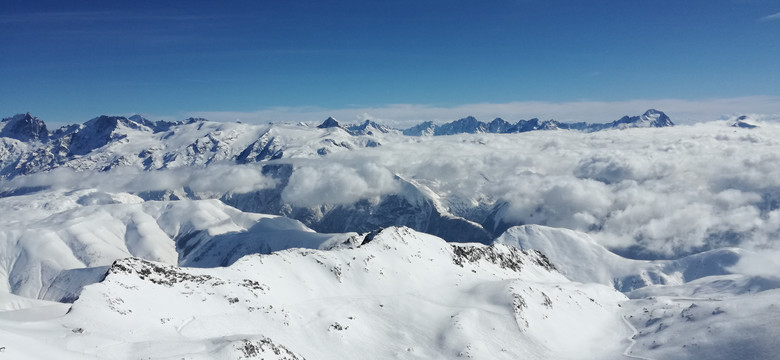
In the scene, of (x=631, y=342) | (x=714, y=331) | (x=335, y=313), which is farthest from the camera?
(x=631, y=342)

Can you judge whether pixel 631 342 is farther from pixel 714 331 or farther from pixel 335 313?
pixel 335 313

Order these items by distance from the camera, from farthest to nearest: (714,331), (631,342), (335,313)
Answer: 1. (631,342)
2. (335,313)
3. (714,331)

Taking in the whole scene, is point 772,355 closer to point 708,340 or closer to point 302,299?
point 708,340

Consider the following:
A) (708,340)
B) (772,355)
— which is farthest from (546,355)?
(772,355)

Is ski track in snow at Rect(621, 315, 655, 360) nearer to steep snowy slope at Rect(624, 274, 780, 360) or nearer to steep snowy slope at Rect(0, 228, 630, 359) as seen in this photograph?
steep snowy slope at Rect(624, 274, 780, 360)

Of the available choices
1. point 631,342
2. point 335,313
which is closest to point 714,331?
point 631,342

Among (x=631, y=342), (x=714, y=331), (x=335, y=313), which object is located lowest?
(x=631, y=342)

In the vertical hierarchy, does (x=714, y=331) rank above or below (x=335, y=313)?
below

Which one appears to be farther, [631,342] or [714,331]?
[631,342]

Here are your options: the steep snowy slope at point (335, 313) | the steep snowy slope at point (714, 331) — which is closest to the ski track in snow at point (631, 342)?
the steep snowy slope at point (714, 331)

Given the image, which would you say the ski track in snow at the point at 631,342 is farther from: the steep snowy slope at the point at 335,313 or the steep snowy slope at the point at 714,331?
the steep snowy slope at the point at 335,313
